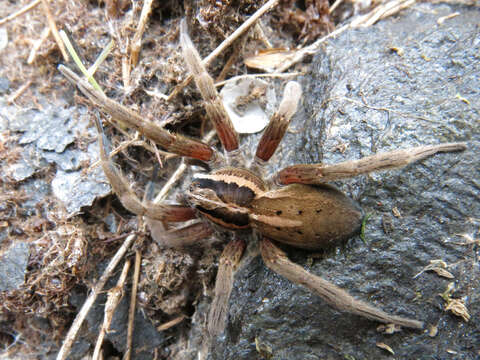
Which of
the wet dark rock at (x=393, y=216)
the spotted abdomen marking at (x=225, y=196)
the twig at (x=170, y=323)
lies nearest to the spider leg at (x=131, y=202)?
the spotted abdomen marking at (x=225, y=196)

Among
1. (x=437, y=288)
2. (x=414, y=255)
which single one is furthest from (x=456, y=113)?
(x=437, y=288)

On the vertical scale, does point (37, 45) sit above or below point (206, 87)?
above

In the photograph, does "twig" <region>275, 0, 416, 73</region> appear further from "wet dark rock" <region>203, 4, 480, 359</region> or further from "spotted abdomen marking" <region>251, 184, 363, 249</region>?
"spotted abdomen marking" <region>251, 184, 363, 249</region>

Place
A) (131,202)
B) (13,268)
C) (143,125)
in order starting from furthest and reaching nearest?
(13,268) < (131,202) < (143,125)

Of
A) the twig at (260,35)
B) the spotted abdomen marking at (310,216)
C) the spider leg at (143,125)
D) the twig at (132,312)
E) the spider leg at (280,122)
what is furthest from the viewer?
the twig at (260,35)

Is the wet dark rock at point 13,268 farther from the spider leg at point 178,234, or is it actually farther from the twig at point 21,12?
the twig at point 21,12

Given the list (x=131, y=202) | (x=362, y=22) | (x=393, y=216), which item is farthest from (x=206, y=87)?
(x=393, y=216)

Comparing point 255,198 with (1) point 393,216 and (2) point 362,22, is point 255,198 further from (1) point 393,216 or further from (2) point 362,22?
(2) point 362,22
